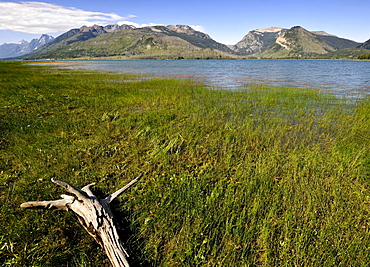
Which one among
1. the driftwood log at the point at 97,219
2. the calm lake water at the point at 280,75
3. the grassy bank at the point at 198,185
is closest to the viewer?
the driftwood log at the point at 97,219

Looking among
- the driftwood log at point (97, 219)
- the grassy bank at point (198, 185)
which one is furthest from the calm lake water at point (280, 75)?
the driftwood log at point (97, 219)

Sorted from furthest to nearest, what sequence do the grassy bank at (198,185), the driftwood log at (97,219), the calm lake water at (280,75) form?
the calm lake water at (280,75)
the grassy bank at (198,185)
the driftwood log at (97,219)

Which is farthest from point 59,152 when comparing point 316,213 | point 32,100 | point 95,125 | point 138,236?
point 32,100

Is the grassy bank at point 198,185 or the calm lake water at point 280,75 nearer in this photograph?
the grassy bank at point 198,185

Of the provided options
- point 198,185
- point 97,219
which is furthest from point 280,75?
point 97,219

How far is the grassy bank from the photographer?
410cm

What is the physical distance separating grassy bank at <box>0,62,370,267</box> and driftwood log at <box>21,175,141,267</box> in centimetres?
35

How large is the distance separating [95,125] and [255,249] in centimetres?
1046

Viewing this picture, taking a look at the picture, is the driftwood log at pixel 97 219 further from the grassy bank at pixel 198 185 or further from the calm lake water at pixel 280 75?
the calm lake water at pixel 280 75

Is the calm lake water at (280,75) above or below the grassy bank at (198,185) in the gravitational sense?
above

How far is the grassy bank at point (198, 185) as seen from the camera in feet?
13.5

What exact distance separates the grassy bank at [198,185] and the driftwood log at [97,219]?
13.6 inches

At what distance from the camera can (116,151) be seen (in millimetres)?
8656

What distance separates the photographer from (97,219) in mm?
4289
